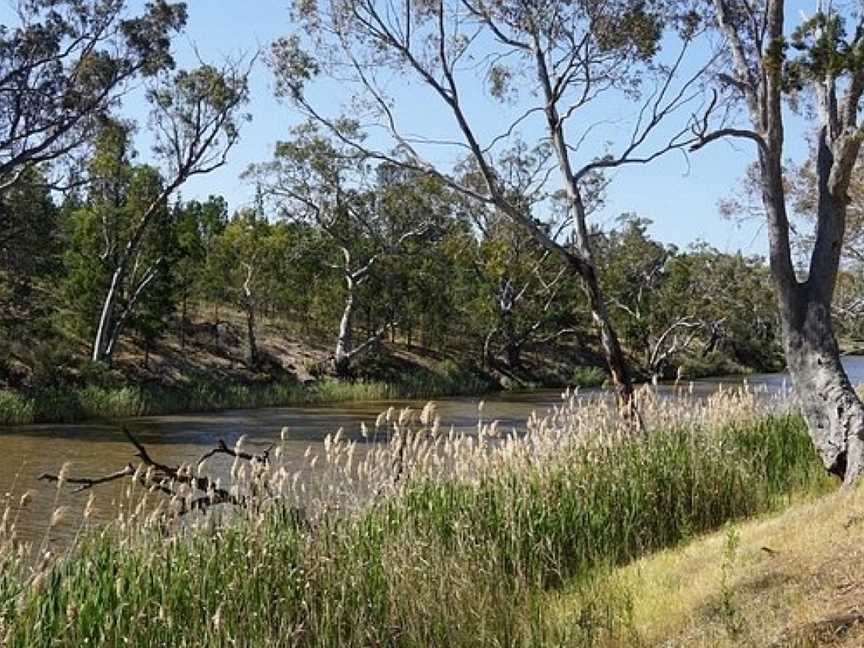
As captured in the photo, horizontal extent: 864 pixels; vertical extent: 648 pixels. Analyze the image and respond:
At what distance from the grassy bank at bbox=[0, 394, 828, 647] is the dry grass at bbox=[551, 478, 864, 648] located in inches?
7.9

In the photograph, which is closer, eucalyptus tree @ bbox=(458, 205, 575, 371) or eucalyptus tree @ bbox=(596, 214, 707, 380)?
eucalyptus tree @ bbox=(458, 205, 575, 371)

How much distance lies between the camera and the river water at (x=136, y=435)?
11.3m

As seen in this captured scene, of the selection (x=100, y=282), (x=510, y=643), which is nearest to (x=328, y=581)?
(x=510, y=643)

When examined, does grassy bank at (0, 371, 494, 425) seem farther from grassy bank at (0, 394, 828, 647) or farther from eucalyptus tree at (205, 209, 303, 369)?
grassy bank at (0, 394, 828, 647)

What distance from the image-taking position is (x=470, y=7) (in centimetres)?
1359

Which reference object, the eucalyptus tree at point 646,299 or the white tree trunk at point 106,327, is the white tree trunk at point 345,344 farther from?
the eucalyptus tree at point 646,299

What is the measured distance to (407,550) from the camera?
576 centimetres

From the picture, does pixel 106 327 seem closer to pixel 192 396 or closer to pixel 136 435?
pixel 192 396

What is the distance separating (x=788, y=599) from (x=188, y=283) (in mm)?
31394

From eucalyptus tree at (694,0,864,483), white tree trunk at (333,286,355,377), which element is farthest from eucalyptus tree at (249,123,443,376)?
eucalyptus tree at (694,0,864,483)

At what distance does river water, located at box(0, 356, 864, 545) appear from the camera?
11266 mm

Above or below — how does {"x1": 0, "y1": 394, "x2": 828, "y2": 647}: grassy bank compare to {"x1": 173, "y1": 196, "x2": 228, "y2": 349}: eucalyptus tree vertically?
below

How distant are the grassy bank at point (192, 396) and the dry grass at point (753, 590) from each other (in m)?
19.7

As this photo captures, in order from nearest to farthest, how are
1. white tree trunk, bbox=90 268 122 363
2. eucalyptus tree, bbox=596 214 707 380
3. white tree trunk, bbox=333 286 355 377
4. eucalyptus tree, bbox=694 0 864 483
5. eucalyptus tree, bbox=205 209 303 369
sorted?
eucalyptus tree, bbox=694 0 864 483
white tree trunk, bbox=90 268 122 363
eucalyptus tree, bbox=205 209 303 369
white tree trunk, bbox=333 286 355 377
eucalyptus tree, bbox=596 214 707 380
